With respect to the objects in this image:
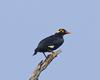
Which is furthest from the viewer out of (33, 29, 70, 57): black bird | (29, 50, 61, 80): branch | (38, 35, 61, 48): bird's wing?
(38, 35, 61, 48): bird's wing

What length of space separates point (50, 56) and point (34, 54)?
156cm

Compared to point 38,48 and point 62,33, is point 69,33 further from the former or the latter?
point 38,48

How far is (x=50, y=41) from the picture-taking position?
17234mm

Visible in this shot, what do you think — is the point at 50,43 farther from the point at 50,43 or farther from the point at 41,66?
the point at 41,66

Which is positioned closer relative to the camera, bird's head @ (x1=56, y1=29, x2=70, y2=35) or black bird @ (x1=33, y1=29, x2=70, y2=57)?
black bird @ (x1=33, y1=29, x2=70, y2=57)

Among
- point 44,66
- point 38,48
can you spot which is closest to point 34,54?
point 38,48

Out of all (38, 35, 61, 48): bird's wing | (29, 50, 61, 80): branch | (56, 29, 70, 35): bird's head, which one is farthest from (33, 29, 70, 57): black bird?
(29, 50, 61, 80): branch

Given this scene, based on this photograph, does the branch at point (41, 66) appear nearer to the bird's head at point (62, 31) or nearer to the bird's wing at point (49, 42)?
the bird's wing at point (49, 42)

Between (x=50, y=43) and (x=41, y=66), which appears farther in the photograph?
(x=50, y=43)

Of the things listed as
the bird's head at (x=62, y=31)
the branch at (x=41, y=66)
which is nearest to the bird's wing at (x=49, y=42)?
the bird's head at (x=62, y=31)

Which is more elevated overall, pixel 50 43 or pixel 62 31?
pixel 50 43

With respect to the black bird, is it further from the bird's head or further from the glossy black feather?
the bird's head

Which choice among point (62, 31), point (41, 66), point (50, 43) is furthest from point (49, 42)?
point (41, 66)

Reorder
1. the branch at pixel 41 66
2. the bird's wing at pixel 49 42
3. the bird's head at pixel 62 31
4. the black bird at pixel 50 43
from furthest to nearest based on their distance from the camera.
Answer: the bird's head at pixel 62 31, the bird's wing at pixel 49 42, the black bird at pixel 50 43, the branch at pixel 41 66
